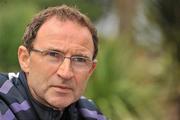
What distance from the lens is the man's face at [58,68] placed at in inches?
122

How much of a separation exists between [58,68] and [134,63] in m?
5.31

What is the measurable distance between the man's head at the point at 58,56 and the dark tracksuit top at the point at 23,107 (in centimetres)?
4

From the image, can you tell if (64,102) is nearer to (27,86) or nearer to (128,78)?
(27,86)

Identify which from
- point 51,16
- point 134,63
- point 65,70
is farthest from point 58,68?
point 134,63

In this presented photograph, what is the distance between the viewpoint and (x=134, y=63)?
8352 millimetres

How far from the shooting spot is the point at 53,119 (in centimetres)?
318

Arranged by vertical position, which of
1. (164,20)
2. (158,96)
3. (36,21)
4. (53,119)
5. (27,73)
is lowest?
(158,96)

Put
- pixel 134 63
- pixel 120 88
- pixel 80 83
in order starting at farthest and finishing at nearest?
pixel 134 63 < pixel 120 88 < pixel 80 83

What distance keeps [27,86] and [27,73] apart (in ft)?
0.26

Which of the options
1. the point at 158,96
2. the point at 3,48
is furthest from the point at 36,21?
the point at 158,96

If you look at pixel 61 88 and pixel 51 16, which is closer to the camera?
pixel 61 88

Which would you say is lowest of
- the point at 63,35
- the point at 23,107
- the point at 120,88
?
the point at 120,88

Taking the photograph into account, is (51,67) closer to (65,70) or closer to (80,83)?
(65,70)

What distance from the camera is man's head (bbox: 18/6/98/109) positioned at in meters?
3.11
